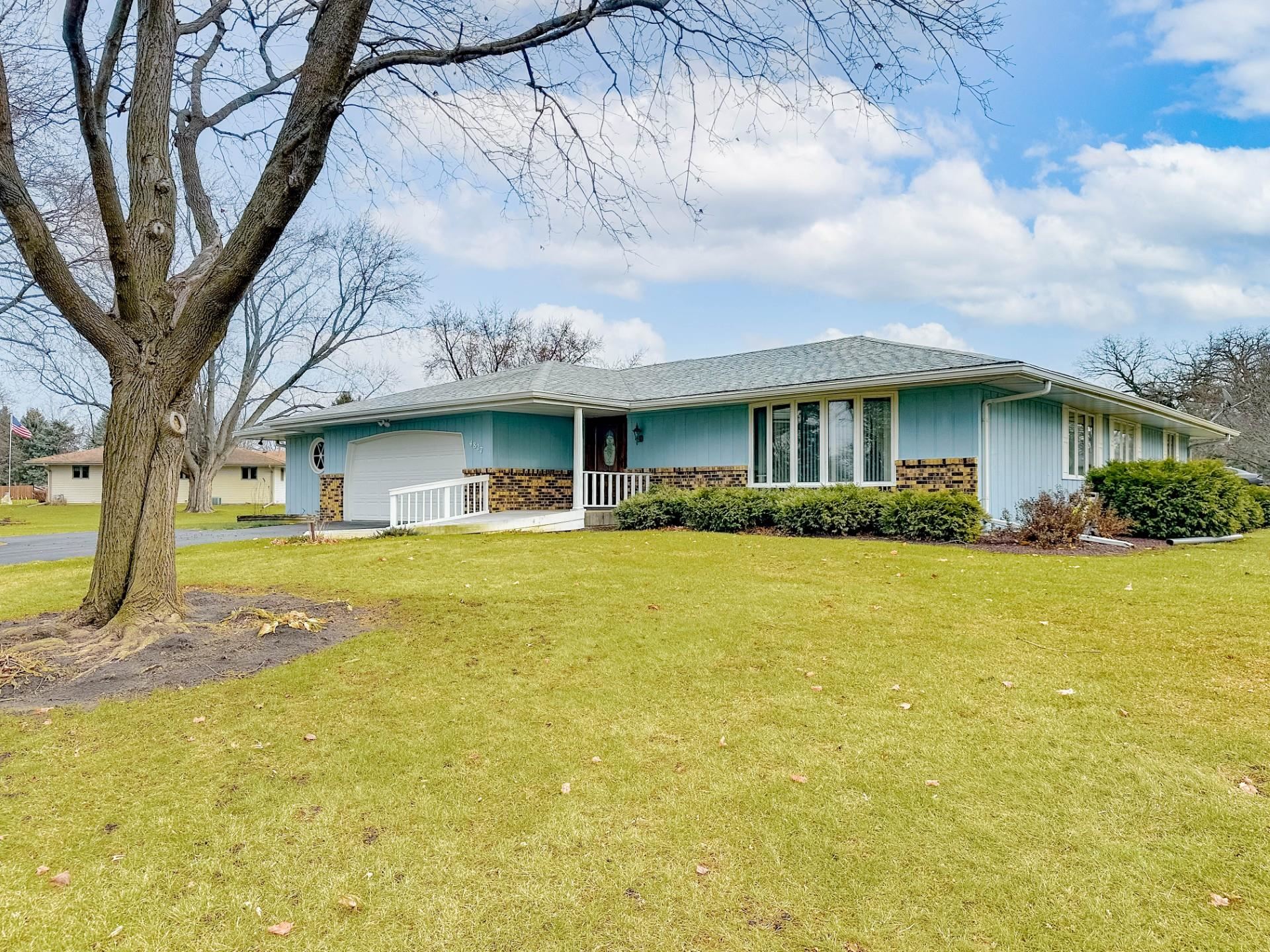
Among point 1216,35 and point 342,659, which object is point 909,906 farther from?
point 1216,35

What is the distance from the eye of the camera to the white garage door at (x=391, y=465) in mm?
16781

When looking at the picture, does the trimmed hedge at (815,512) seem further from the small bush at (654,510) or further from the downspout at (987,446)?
the downspout at (987,446)

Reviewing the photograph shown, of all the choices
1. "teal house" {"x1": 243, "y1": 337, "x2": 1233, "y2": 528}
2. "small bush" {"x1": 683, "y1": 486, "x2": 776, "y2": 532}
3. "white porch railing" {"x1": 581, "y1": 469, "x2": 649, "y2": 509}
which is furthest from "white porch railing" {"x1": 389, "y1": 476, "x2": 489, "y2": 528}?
"small bush" {"x1": 683, "y1": 486, "x2": 776, "y2": 532}

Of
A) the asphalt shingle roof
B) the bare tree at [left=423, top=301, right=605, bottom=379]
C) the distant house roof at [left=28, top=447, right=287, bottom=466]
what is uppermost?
the bare tree at [left=423, top=301, right=605, bottom=379]

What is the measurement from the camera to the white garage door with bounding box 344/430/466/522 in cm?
1678

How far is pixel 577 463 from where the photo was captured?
15422 millimetres

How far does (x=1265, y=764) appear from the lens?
11.0 feet

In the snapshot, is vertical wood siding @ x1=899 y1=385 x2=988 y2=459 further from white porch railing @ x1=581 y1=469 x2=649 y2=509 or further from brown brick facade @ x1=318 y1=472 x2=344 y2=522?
brown brick facade @ x1=318 y1=472 x2=344 y2=522

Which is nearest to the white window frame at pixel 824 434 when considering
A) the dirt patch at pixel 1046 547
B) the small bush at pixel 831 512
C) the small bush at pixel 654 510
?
the small bush at pixel 831 512

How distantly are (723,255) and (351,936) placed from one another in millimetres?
9639

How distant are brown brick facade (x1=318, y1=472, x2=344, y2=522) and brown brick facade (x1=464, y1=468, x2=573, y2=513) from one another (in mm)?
5539

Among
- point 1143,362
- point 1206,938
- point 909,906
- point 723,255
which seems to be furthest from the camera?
point 1143,362

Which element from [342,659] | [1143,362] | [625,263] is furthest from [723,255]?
[1143,362]

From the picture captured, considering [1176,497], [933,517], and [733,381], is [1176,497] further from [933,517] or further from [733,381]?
[733,381]
